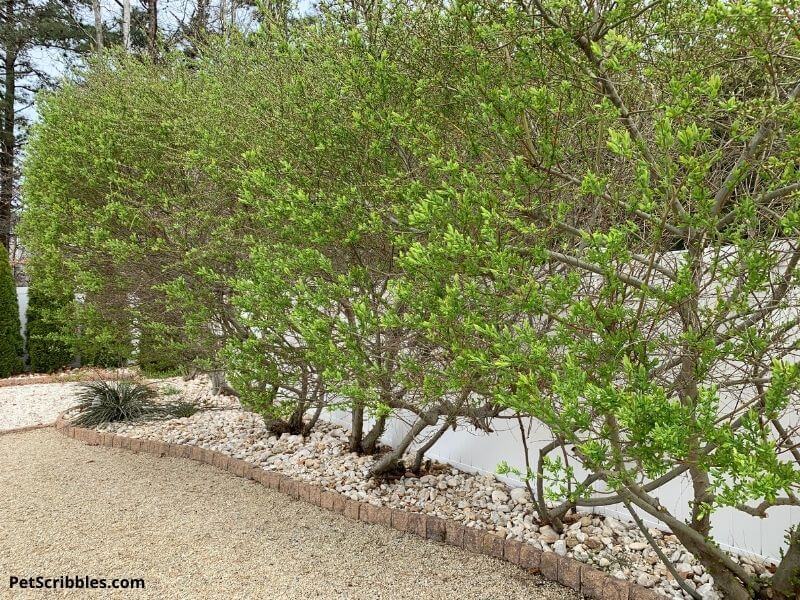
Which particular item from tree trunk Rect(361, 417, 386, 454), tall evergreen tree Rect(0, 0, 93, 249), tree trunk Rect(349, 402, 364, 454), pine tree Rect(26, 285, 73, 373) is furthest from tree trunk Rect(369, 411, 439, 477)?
tall evergreen tree Rect(0, 0, 93, 249)

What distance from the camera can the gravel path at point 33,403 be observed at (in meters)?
7.85

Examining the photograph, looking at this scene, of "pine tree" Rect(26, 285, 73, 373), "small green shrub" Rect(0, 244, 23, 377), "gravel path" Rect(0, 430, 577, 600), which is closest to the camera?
"gravel path" Rect(0, 430, 577, 600)

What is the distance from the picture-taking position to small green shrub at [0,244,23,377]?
11.0m

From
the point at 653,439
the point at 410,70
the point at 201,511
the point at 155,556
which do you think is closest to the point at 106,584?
the point at 155,556

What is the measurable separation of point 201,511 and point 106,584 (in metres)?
1.13

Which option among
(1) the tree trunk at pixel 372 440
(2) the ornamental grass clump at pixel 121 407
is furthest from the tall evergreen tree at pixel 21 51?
(1) the tree trunk at pixel 372 440

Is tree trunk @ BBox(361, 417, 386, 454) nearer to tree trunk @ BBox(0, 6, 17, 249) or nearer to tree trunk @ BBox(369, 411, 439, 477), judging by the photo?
tree trunk @ BBox(369, 411, 439, 477)

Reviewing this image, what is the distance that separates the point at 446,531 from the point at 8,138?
760 inches

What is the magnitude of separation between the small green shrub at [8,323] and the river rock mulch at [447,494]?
5.68 metres

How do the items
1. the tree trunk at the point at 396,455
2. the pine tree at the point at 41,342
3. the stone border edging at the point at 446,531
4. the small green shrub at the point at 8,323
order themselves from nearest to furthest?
1. the stone border edging at the point at 446,531
2. the tree trunk at the point at 396,455
3. the small green shrub at the point at 8,323
4. the pine tree at the point at 41,342

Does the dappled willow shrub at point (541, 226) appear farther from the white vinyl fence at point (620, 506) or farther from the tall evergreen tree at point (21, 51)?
the tall evergreen tree at point (21, 51)

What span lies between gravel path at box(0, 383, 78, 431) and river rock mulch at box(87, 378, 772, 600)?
70.3 inches

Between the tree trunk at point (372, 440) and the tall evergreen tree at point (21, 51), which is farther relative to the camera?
the tall evergreen tree at point (21, 51)

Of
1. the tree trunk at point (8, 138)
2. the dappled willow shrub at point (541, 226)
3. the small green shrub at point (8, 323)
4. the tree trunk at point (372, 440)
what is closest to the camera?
the dappled willow shrub at point (541, 226)
